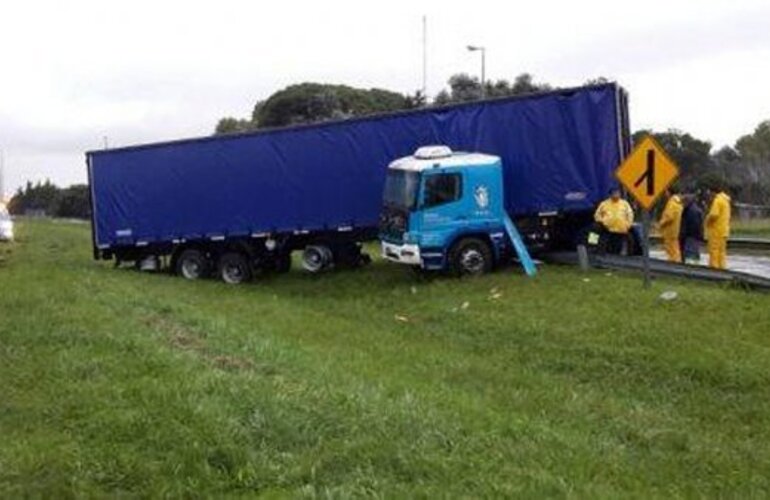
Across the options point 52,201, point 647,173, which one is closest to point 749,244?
point 647,173

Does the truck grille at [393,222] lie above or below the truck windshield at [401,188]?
below

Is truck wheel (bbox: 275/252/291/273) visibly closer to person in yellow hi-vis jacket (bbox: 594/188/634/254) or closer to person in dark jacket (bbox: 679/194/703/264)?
person in yellow hi-vis jacket (bbox: 594/188/634/254)

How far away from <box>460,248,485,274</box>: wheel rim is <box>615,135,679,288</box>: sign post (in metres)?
4.99

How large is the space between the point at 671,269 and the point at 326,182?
881 centimetres

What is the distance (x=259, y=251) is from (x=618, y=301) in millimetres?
11779

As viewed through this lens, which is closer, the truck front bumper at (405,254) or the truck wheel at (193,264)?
the truck front bumper at (405,254)

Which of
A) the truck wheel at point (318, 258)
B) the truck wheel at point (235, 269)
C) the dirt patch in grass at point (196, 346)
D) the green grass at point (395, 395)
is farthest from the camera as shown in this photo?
the truck wheel at point (235, 269)

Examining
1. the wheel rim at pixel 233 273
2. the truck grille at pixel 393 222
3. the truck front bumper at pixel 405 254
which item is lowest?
the wheel rim at pixel 233 273

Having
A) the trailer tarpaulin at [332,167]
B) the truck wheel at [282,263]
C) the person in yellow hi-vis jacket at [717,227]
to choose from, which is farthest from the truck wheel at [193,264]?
the person in yellow hi-vis jacket at [717,227]

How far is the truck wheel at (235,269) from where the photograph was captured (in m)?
26.4

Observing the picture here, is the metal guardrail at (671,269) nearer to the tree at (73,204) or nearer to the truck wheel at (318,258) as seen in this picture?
the truck wheel at (318,258)

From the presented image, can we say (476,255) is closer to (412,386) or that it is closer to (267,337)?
(267,337)

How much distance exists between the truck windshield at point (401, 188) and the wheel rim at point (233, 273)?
480 cm

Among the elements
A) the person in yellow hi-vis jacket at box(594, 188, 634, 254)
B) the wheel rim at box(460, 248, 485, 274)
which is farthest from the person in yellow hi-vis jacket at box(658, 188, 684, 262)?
the wheel rim at box(460, 248, 485, 274)
